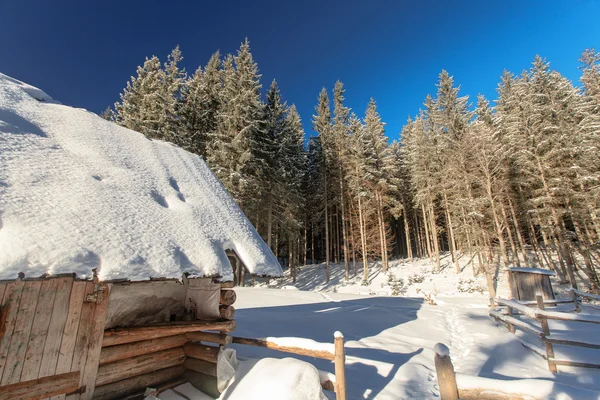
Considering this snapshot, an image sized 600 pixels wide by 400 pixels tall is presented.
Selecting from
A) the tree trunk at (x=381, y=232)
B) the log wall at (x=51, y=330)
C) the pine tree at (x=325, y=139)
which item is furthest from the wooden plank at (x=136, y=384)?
the tree trunk at (x=381, y=232)

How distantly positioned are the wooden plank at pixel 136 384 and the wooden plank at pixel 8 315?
141 centimetres

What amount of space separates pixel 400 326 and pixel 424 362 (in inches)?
133

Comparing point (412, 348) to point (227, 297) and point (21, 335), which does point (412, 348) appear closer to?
point (227, 297)

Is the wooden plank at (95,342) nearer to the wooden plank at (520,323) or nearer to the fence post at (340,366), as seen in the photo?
the fence post at (340,366)

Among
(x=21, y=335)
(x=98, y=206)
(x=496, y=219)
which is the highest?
(x=496, y=219)

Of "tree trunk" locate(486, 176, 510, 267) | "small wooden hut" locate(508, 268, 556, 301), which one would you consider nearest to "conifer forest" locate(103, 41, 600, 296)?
"tree trunk" locate(486, 176, 510, 267)

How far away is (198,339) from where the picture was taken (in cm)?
523

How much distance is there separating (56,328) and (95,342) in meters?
0.56

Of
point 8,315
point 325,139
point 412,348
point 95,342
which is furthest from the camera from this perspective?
point 325,139

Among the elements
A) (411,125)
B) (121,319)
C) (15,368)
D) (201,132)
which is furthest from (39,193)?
(411,125)

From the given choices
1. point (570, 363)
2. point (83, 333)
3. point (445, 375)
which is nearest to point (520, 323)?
point (570, 363)

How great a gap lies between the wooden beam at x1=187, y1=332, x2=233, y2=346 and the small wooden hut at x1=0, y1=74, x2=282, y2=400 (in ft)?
0.10

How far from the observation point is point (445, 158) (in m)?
23.2

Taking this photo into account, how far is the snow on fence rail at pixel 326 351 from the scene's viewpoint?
3.54m
